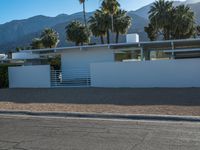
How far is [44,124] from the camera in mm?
11180

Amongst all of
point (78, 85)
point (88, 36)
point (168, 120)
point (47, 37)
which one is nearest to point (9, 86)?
point (78, 85)

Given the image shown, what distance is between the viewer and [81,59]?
30391 millimetres

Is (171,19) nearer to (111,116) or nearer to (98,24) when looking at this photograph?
(98,24)

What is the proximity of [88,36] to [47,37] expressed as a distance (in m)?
14.9

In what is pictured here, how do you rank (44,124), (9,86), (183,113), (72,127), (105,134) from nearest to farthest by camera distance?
(105,134) < (72,127) < (44,124) < (183,113) < (9,86)

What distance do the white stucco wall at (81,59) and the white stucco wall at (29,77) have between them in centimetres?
222

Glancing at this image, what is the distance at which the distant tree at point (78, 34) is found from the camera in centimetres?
6362

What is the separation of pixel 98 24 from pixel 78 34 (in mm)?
6209

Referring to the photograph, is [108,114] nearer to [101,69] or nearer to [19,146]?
[19,146]

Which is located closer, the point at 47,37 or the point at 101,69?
the point at 101,69

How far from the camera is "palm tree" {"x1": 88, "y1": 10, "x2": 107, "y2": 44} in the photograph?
5847 centimetres

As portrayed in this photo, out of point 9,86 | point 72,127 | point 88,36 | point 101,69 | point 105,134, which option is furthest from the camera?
point 88,36

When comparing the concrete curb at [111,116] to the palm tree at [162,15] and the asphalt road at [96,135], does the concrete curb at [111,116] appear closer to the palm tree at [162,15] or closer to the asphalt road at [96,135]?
the asphalt road at [96,135]

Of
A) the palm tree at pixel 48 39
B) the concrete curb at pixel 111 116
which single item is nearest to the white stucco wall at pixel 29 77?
the concrete curb at pixel 111 116
